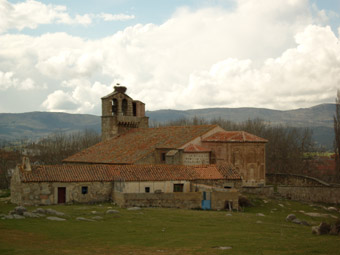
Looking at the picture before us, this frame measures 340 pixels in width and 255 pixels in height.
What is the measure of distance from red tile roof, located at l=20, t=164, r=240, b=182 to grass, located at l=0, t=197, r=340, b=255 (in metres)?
8.21

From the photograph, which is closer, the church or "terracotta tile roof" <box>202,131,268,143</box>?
the church

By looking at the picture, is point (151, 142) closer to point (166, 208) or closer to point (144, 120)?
point (144, 120)

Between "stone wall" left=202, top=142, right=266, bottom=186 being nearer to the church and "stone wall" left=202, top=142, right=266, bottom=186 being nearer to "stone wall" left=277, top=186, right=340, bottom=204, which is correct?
the church

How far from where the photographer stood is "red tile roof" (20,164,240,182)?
32.8 metres

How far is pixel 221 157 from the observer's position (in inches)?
1594

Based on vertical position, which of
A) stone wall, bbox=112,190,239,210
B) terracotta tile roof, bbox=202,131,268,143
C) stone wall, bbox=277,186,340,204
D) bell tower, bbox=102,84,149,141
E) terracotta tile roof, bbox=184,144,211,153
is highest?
bell tower, bbox=102,84,149,141

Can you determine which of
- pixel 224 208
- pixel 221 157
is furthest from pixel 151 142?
pixel 224 208

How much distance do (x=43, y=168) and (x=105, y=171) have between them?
15.4ft

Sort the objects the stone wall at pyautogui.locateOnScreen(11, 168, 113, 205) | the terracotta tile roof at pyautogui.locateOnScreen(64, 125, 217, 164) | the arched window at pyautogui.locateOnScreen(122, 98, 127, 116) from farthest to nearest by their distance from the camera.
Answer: the arched window at pyautogui.locateOnScreen(122, 98, 127, 116) → the terracotta tile roof at pyautogui.locateOnScreen(64, 125, 217, 164) → the stone wall at pyautogui.locateOnScreen(11, 168, 113, 205)

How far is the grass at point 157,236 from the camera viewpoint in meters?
15.3

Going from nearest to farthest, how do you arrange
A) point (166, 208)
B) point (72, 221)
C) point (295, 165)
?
point (72, 221)
point (166, 208)
point (295, 165)

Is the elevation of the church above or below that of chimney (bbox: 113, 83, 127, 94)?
below

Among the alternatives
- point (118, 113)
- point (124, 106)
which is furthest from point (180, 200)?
point (124, 106)

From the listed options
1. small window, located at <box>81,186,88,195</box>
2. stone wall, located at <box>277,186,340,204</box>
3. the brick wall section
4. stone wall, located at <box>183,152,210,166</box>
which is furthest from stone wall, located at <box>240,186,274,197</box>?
small window, located at <box>81,186,88,195</box>
